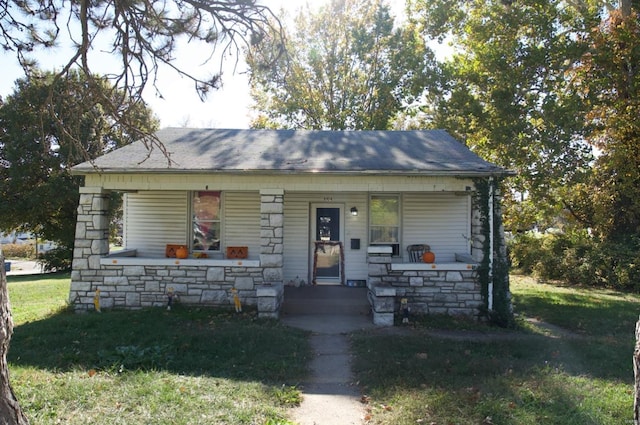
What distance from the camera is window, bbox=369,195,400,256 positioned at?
37.0 feet

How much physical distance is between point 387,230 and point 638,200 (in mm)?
→ 9499

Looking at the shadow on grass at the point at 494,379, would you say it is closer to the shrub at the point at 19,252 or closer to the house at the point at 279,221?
the house at the point at 279,221

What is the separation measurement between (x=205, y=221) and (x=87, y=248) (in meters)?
2.94

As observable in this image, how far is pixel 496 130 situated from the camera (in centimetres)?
1416

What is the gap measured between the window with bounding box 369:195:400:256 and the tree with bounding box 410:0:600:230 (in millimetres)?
5316

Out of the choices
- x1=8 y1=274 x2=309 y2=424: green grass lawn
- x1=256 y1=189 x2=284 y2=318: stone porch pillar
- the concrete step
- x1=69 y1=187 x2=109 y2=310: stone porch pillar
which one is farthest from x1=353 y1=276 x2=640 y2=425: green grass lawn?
x1=69 y1=187 x2=109 y2=310: stone porch pillar

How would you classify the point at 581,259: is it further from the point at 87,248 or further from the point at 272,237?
the point at 87,248

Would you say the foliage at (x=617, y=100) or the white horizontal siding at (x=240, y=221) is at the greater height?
the foliage at (x=617, y=100)

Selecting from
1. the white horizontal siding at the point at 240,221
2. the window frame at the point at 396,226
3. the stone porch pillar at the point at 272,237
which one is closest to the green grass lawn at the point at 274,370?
the stone porch pillar at the point at 272,237

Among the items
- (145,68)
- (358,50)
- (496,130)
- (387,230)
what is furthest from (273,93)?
(145,68)

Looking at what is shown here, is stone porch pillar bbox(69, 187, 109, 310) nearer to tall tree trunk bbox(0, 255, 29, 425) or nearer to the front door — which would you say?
the front door

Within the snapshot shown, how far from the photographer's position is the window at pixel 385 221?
37.0 ft

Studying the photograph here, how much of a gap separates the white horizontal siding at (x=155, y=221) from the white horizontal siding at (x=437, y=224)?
19.1ft

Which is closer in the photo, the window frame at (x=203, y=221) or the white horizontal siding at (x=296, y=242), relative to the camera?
the window frame at (x=203, y=221)
